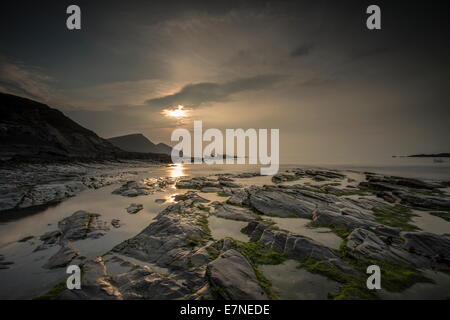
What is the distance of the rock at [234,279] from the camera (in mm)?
4793

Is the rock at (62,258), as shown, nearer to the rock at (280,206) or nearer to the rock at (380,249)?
the rock at (280,206)

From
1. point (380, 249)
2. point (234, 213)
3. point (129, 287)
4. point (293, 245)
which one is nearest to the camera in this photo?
point (129, 287)

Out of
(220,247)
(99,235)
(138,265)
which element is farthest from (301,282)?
(99,235)

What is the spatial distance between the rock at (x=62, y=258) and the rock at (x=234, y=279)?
19.4 feet

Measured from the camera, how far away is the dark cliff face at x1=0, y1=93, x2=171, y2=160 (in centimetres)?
4681

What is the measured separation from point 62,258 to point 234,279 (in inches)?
279

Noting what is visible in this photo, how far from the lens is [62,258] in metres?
6.89

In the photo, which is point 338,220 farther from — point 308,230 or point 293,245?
point 293,245

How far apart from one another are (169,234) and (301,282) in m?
6.18

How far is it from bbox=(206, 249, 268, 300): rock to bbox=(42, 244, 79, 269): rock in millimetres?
5904

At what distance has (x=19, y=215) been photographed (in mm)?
11680

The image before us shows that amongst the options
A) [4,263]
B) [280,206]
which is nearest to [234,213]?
[280,206]
